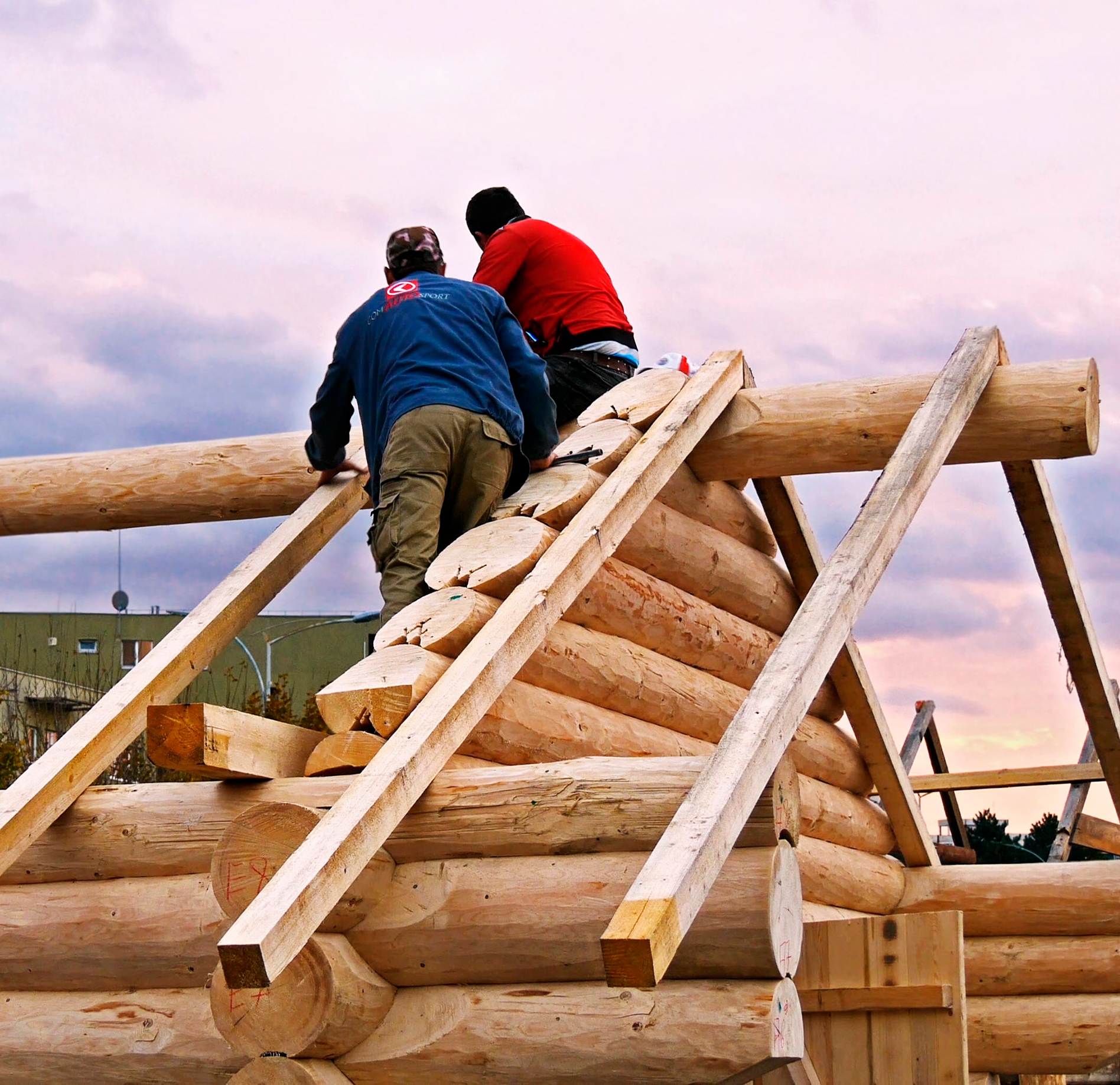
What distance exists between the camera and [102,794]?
16.4 ft

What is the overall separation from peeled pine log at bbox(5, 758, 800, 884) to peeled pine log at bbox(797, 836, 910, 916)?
2618 mm

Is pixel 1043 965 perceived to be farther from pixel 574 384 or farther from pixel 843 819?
pixel 574 384

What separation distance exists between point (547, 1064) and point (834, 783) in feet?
13.4

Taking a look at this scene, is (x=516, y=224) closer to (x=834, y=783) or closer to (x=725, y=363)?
(x=725, y=363)

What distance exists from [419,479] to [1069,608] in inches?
137

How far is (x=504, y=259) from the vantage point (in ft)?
23.2

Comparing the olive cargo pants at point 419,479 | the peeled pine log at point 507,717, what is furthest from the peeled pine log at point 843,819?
the olive cargo pants at point 419,479

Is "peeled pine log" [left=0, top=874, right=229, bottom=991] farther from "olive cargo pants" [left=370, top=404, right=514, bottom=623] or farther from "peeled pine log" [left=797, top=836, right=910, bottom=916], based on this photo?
"peeled pine log" [left=797, top=836, right=910, bottom=916]

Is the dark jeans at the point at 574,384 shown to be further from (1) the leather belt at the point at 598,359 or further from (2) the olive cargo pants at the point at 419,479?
(2) the olive cargo pants at the point at 419,479

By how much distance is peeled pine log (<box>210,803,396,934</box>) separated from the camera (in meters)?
4.16

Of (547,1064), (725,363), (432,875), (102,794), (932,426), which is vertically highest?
(725,363)

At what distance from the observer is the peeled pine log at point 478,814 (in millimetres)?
4168

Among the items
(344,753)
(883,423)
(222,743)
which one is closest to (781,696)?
(344,753)

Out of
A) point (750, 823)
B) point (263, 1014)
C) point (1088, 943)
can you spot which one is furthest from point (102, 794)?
point (1088, 943)
